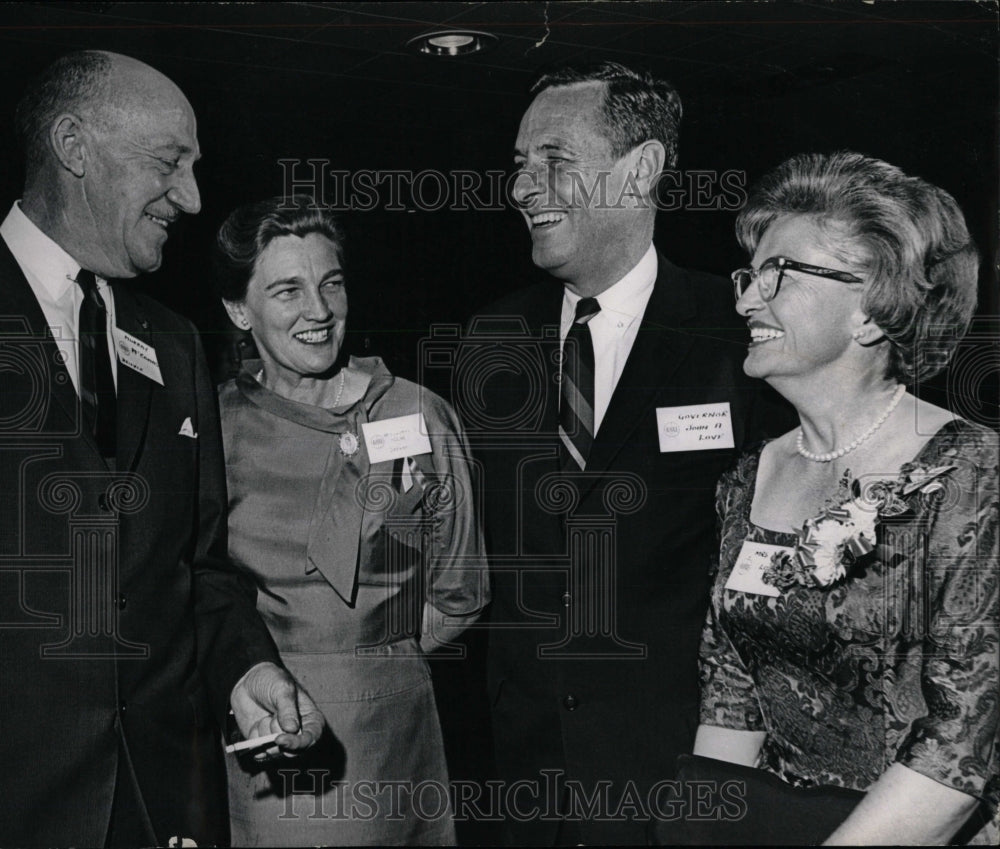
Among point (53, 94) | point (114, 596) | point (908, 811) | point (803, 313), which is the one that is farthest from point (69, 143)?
point (908, 811)

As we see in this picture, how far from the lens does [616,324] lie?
254 centimetres

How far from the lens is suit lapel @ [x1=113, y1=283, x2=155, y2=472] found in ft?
8.08

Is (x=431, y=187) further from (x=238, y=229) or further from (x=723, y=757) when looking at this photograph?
(x=723, y=757)

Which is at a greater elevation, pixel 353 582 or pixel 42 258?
pixel 42 258

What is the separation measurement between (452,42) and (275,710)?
1705mm

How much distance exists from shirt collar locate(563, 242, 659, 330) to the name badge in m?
0.24

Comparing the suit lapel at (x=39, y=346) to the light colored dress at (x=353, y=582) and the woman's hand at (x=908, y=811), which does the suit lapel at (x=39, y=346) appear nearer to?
the light colored dress at (x=353, y=582)

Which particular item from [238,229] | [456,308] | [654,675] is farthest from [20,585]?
[654,675]

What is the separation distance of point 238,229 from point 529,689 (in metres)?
1.34

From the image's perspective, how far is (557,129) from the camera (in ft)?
8.31

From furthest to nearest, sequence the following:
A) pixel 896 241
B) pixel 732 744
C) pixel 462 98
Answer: pixel 462 98 → pixel 732 744 → pixel 896 241

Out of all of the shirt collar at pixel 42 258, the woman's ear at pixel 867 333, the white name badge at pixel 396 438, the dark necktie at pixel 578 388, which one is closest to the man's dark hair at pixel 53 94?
the shirt collar at pixel 42 258

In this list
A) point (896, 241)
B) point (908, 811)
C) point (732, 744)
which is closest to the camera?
point (908, 811)

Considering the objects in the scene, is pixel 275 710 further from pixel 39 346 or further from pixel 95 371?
pixel 39 346
